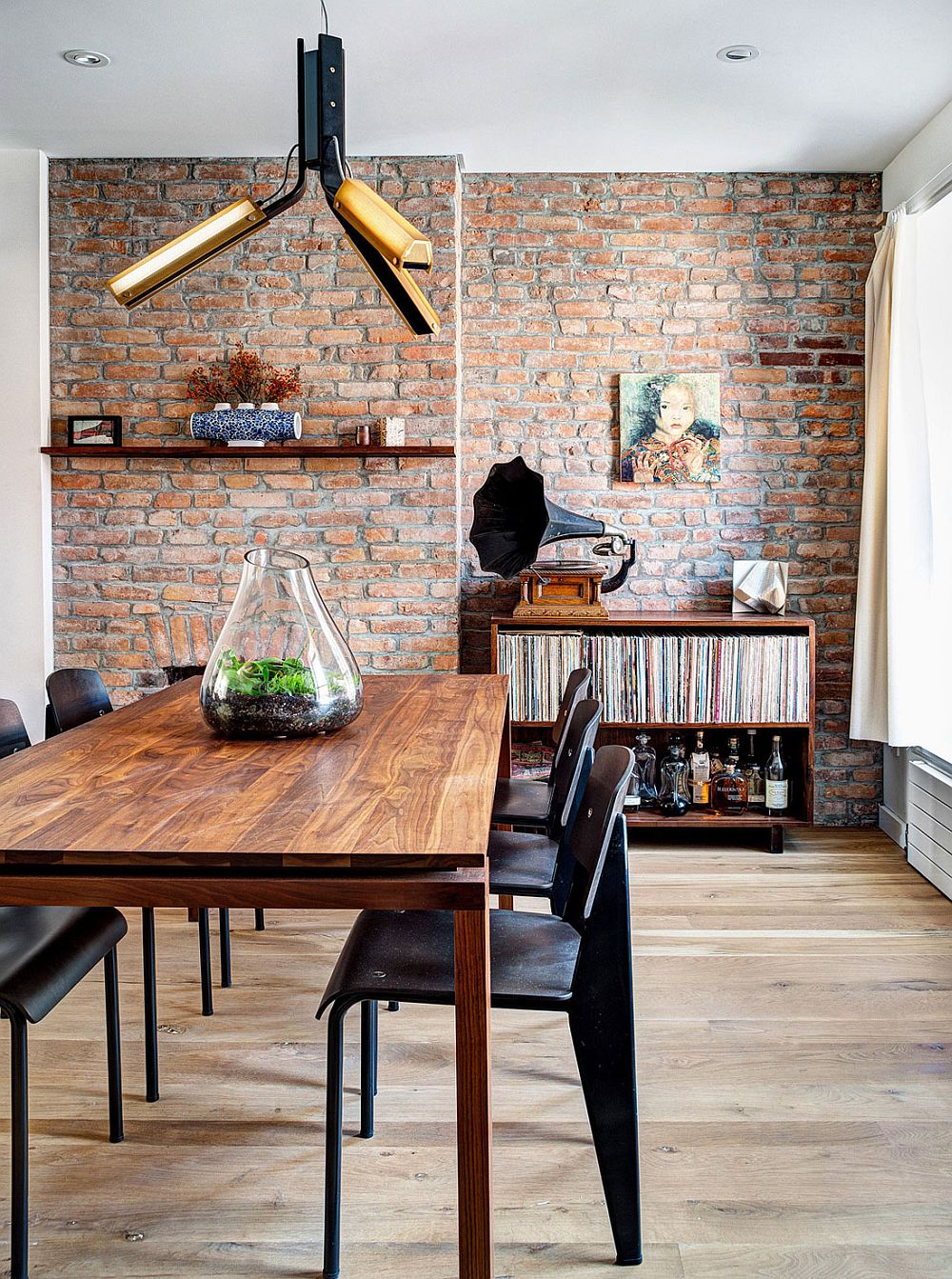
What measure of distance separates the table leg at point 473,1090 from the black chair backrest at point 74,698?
186 cm

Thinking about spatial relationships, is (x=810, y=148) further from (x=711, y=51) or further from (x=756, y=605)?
(x=756, y=605)

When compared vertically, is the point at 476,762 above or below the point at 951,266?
below

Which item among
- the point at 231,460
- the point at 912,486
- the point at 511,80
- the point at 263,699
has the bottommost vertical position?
the point at 263,699

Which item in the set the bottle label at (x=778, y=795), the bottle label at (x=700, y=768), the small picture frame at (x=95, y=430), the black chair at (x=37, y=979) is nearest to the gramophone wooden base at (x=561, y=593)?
the bottle label at (x=700, y=768)

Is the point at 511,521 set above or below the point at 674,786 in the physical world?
above

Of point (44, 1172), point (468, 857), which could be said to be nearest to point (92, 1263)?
point (44, 1172)

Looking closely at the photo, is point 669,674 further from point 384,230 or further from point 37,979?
point 37,979

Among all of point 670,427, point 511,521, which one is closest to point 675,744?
point 511,521

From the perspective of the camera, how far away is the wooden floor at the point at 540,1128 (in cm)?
187

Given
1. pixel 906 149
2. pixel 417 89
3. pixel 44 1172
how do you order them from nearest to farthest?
1. pixel 44 1172
2. pixel 417 89
3. pixel 906 149

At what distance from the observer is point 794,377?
4723 millimetres

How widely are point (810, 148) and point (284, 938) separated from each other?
11.9 ft

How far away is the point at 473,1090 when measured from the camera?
4.73 ft

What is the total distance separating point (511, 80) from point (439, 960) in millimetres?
3092
